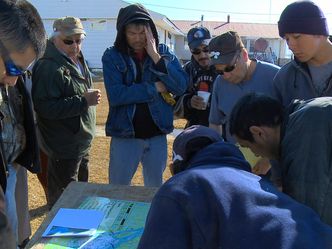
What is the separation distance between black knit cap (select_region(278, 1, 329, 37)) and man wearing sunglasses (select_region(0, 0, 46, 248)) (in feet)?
4.12

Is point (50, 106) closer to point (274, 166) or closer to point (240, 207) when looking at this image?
point (274, 166)

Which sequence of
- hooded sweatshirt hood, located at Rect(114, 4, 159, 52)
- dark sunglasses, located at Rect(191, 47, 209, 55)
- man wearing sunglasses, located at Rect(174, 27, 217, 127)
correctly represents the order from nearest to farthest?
hooded sweatshirt hood, located at Rect(114, 4, 159, 52)
man wearing sunglasses, located at Rect(174, 27, 217, 127)
dark sunglasses, located at Rect(191, 47, 209, 55)

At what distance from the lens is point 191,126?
1.82 metres

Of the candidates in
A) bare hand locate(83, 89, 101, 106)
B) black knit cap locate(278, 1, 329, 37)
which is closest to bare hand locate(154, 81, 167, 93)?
bare hand locate(83, 89, 101, 106)

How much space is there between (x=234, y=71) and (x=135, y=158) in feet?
3.15

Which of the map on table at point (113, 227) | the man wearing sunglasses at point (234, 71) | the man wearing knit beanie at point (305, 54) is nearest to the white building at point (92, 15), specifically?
the man wearing sunglasses at point (234, 71)

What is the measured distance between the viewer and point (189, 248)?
3.56 ft

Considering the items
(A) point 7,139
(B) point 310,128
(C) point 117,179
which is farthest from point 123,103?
(B) point 310,128

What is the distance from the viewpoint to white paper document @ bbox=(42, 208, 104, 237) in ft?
6.14

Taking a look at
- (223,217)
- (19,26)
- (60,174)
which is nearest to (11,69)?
(19,26)

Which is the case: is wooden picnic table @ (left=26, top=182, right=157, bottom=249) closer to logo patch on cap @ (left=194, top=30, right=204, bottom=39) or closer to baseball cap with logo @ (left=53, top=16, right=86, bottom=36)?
baseball cap with logo @ (left=53, top=16, right=86, bottom=36)

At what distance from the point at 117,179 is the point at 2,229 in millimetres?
1985

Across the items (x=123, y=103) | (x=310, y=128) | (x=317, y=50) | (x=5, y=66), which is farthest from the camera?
(x=123, y=103)

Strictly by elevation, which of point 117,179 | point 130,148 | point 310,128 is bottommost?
point 117,179
